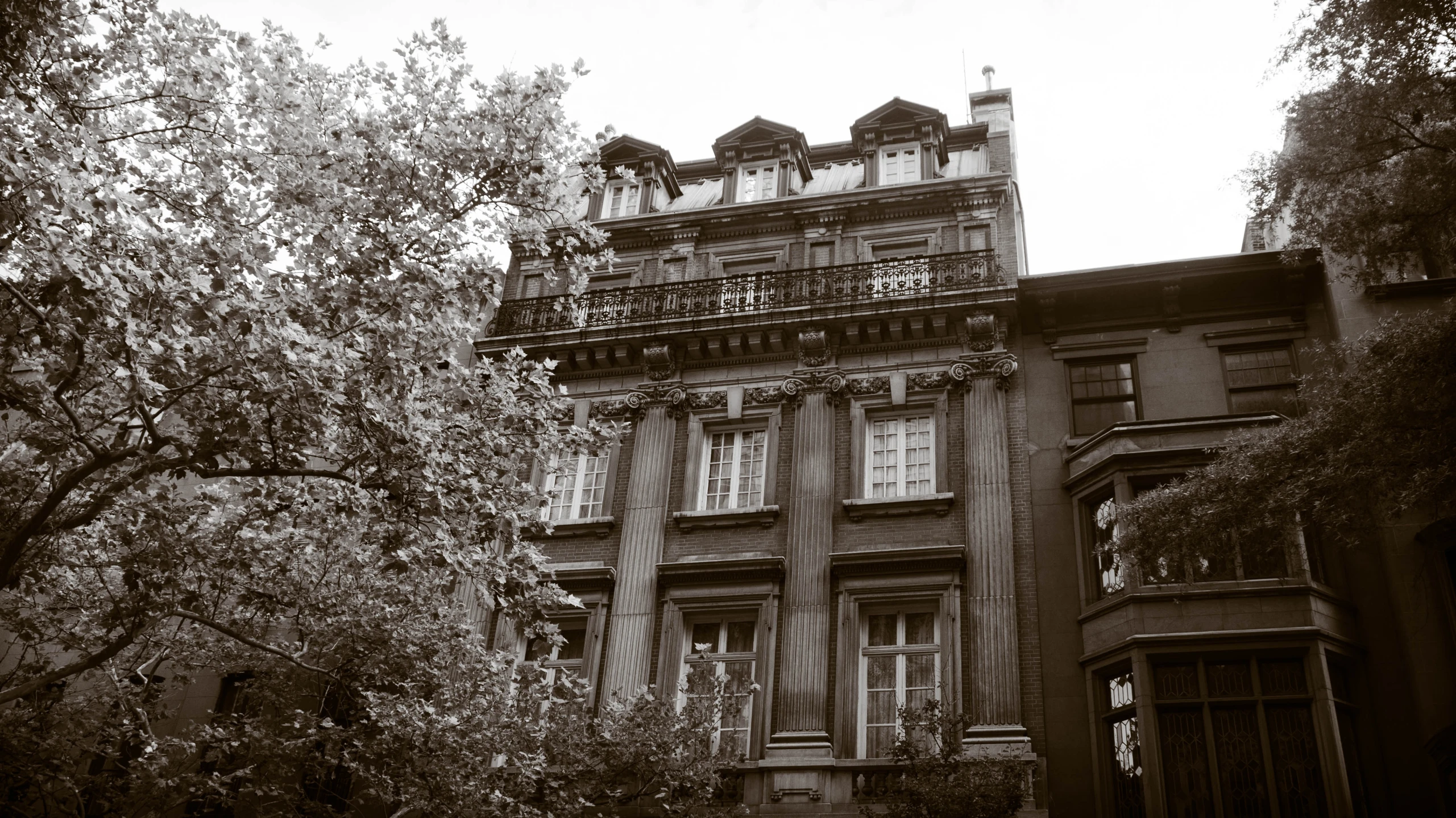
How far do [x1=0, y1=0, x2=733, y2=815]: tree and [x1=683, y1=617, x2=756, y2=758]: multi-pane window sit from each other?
3.43 ft

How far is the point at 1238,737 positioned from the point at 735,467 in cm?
995

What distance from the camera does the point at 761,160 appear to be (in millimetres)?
26375

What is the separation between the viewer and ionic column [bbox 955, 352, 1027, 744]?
701 inches

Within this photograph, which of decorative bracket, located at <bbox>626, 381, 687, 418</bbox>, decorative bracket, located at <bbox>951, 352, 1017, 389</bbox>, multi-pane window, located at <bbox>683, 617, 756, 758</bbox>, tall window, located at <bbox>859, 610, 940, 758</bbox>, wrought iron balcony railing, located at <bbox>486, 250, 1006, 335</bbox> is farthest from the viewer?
decorative bracket, located at <bbox>626, 381, 687, 418</bbox>

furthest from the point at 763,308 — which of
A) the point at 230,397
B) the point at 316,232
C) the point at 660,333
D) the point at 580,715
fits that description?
the point at 230,397

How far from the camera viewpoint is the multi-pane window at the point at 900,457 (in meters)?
20.8

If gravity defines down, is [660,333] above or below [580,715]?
above

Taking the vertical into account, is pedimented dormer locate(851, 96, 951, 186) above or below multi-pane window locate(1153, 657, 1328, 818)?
above

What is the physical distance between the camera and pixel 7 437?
45.7 ft

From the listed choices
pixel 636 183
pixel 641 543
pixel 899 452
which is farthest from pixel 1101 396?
pixel 636 183

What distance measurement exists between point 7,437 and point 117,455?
4372 millimetres

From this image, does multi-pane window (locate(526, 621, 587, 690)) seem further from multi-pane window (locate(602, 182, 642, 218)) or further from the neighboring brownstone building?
multi-pane window (locate(602, 182, 642, 218))

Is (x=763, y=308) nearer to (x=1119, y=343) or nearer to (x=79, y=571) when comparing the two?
(x=1119, y=343)

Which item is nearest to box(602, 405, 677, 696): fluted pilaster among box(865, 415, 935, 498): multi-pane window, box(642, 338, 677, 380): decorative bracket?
box(642, 338, 677, 380): decorative bracket
